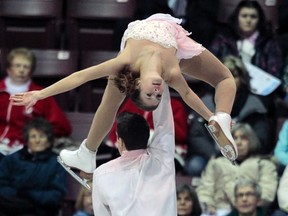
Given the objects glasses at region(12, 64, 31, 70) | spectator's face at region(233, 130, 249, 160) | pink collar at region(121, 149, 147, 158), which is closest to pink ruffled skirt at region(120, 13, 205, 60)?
pink collar at region(121, 149, 147, 158)

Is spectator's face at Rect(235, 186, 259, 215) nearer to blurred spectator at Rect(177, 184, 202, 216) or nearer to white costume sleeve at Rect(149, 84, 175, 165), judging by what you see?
blurred spectator at Rect(177, 184, 202, 216)

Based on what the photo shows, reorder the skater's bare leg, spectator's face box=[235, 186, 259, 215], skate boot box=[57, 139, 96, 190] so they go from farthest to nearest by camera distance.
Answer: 1. spectator's face box=[235, 186, 259, 215]
2. skate boot box=[57, 139, 96, 190]
3. the skater's bare leg

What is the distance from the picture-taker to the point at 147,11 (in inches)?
365

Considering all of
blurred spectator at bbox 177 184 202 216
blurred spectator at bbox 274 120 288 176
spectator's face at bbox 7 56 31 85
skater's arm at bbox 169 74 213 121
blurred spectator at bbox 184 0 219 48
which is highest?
skater's arm at bbox 169 74 213 121

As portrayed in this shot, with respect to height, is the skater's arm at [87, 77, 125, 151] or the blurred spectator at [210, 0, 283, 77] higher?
the skater's arm at [87, 77, 125, 151]

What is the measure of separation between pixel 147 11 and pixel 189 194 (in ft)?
5.89

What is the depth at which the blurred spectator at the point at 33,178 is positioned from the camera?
27.2 ft

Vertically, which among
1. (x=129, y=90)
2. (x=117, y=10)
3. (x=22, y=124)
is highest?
(x=129, y=90)

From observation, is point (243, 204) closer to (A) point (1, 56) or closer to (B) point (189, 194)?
(B) point (189, 194)

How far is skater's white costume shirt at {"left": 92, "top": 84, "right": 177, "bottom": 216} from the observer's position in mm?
6344

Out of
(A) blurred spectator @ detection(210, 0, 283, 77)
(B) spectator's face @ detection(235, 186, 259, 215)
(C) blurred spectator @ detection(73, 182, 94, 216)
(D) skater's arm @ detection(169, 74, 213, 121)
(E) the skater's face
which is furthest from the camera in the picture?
(A) blurred spectator @ detection(210, 0, 283, 77)

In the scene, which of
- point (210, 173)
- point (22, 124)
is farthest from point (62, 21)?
point (210, 173)

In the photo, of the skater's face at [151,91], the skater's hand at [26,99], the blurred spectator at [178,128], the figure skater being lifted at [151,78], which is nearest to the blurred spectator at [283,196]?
the blurred spectator at [178,128]

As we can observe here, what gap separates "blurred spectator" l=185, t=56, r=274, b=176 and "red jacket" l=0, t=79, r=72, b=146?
898 mm
